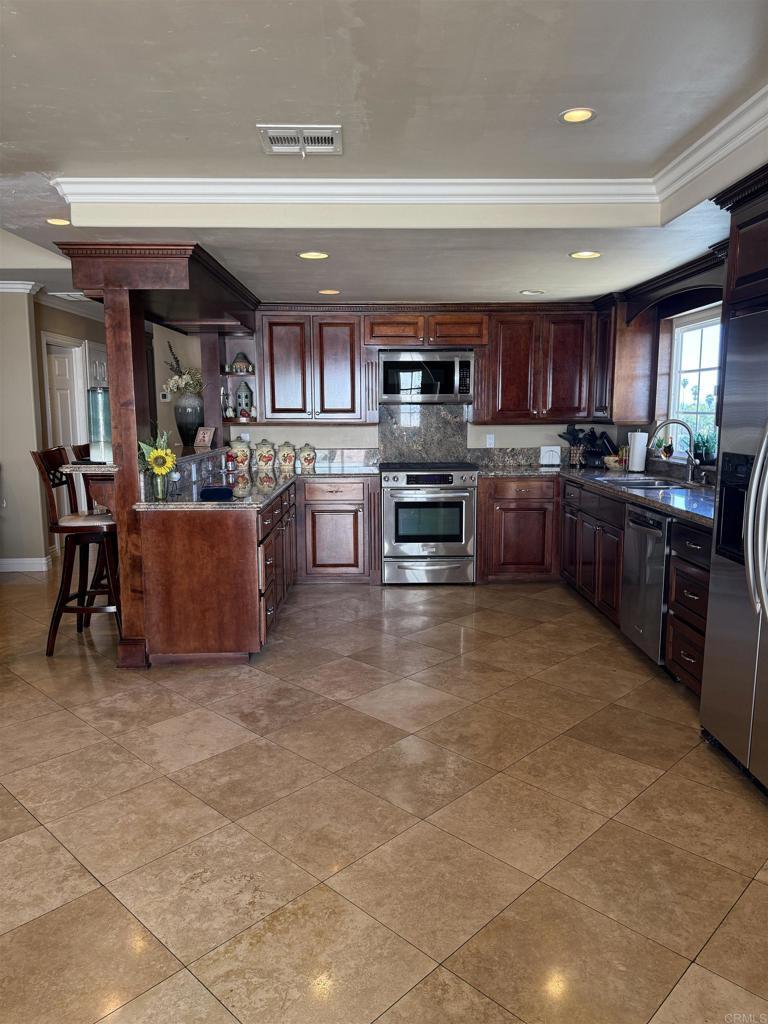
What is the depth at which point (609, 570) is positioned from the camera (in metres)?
4.34

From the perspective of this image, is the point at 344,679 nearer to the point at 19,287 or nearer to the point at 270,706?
the point at 270,706

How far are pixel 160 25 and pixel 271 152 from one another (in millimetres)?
882

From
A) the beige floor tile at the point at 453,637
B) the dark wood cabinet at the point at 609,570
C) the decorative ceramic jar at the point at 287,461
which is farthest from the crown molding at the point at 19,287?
the dark wood cabinet at the point at 609,570

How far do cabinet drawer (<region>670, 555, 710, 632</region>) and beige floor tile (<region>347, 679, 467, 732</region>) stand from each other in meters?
1.15

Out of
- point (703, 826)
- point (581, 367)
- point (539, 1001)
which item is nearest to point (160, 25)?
point (539, 1001)

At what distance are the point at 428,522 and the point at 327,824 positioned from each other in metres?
A: 3.34

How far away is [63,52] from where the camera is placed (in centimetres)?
211

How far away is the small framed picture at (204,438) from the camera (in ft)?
16.6

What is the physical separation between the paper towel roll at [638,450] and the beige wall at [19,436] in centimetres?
490

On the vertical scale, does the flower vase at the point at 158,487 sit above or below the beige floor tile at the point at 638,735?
above

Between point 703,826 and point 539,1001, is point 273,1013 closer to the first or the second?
point 539,1001

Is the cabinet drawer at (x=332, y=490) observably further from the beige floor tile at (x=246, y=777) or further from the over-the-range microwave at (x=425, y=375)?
the beige floor tile at (x=246, y=777)

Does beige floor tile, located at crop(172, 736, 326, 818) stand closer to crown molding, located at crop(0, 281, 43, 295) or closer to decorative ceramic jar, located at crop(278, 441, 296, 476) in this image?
decorative ceramic jar, located at crop(278, 441, 296, 476)

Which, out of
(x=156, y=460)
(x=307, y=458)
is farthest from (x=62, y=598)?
(x=307, y=458)
